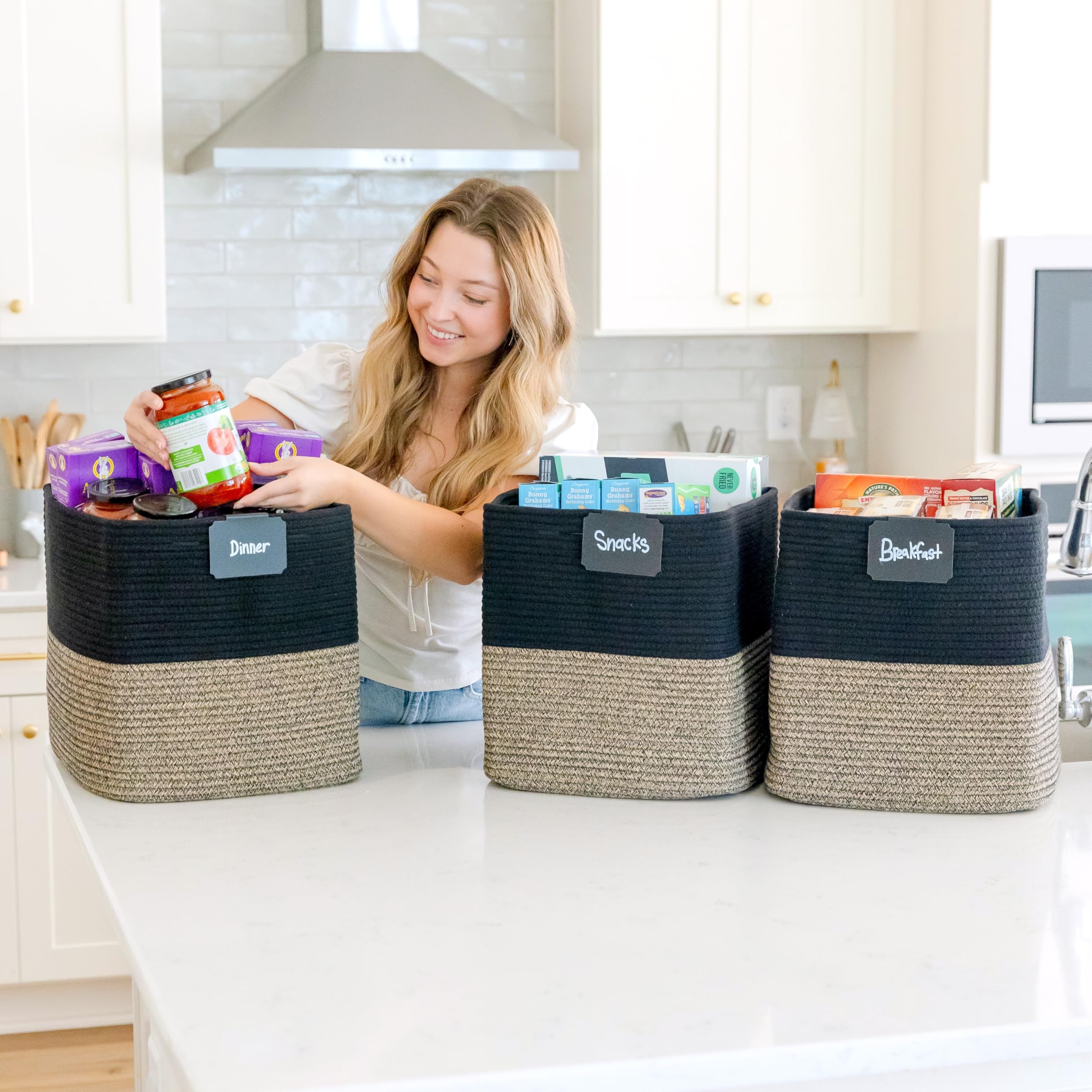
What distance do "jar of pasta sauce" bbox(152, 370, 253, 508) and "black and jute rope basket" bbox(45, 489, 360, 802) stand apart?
0.05m

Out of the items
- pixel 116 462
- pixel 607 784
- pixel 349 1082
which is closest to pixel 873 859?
pixel 607 784

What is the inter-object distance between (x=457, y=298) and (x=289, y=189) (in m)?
1.74

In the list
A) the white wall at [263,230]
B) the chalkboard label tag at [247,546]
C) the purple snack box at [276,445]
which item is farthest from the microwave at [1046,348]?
the chalkboard label tag at [247,546]

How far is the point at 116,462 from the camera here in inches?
50.5

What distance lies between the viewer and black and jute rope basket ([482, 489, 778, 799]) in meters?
1.21

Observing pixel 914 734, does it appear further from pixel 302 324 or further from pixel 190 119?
pixel 190 119

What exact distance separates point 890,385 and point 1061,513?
62 centimetres

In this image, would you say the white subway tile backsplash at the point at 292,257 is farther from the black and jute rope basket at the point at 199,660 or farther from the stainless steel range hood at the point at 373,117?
the black and jute rope basket at the point at 199,660

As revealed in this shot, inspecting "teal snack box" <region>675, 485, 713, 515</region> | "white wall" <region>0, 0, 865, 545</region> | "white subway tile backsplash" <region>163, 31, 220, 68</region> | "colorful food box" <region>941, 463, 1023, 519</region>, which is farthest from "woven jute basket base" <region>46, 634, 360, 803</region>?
"white subway tile backsplash" <region>163, 31, 220, 68</region>

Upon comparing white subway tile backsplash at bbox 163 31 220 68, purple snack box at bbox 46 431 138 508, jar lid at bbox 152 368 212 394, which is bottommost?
purple snack box at bbox 46 431 138 508

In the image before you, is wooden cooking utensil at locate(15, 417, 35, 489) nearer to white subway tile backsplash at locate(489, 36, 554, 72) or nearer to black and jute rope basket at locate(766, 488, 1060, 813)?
white subway tile backsplash at locate(489, 36, 554, 72)

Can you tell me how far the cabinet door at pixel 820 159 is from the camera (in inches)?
119

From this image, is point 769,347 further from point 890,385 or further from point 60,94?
point 60,94

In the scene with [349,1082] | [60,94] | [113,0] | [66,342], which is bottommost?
[349,1082]
